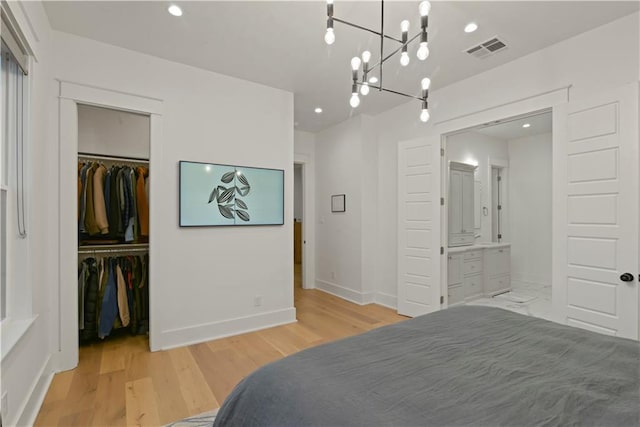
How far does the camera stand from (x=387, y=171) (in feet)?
15.1

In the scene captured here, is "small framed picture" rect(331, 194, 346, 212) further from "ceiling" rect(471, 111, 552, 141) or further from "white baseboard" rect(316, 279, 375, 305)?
"ceiling" rect(471, 111, 552, 141)

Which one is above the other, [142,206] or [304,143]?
[304,143]

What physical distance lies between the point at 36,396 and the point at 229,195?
2.14 metres

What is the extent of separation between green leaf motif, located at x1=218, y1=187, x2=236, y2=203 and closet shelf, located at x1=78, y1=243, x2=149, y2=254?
1.01 metres

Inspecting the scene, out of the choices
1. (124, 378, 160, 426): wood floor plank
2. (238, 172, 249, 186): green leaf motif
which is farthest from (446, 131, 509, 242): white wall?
(124, 378, 160, 426): wood floor plank

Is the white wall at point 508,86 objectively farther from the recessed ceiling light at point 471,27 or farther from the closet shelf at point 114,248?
the closet shelf at point 114,248

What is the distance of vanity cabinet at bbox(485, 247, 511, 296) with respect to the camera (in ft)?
16.3

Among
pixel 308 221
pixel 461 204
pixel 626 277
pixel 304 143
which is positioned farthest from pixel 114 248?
pixel 461 204

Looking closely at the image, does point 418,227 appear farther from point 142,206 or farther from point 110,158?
point 110,158

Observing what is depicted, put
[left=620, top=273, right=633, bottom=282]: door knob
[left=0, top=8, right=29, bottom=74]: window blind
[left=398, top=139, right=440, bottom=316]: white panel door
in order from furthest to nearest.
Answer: [left=398, top=139, right=440, bottom=316]: white panel door, [left=620, top=273, right=633, bottom=282]: door knob, [left=0, top=8, right=29, bottom=74]: window blind

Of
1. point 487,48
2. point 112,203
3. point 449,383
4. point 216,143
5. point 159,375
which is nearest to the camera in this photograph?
point 449,383

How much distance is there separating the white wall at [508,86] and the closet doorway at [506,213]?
976 mm

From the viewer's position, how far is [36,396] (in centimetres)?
207

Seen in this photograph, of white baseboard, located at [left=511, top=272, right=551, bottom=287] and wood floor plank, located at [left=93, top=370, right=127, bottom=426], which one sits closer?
wood floor plank, located at [left=93, top=370, right=127, bottom=426]
